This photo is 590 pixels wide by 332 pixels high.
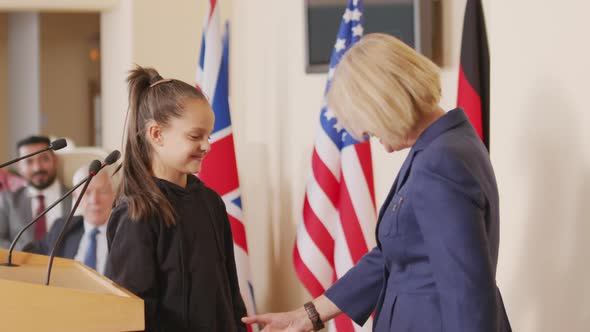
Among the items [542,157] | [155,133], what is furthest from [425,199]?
[155,133]

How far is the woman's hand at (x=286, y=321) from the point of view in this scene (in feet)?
7.80

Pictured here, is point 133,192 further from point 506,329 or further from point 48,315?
point 506,329

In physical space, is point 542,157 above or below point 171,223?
above

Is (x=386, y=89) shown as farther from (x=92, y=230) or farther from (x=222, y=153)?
(x=92, y=230)

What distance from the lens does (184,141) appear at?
8.12 feet

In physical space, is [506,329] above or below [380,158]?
below

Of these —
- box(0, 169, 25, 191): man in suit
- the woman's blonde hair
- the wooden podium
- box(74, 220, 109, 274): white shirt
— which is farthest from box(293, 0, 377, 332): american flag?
box(0, 169, 25, 191): man in suit

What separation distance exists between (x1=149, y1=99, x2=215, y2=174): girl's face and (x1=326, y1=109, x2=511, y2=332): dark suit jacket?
0.69 m

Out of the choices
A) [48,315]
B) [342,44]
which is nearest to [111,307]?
[48,315]

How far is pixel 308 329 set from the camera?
238 cm

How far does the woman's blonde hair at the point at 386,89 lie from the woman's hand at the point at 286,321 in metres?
0.68

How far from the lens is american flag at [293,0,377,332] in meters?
3.72

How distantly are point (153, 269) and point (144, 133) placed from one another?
Answer: 0.48 metres

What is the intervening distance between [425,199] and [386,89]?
0.28m
